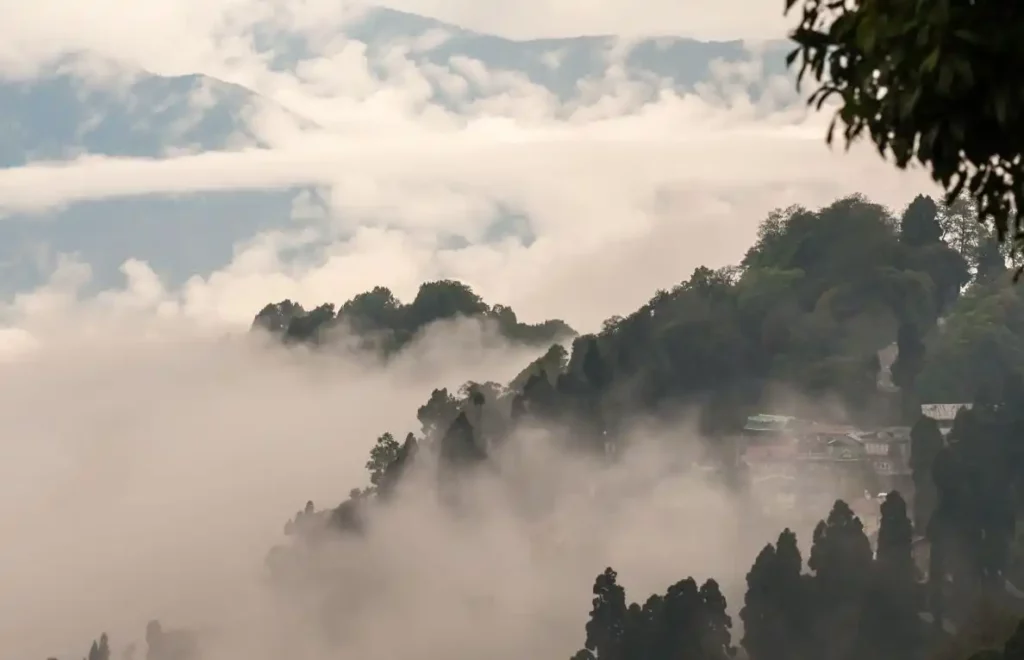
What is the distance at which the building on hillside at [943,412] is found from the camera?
93438 mm

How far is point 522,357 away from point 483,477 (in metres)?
42.9

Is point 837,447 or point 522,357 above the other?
point 522,357

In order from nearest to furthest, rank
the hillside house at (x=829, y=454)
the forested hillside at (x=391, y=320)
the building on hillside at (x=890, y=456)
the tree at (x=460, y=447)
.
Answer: the building on hillside at (x=890, y=456), the hillside house at (x=829, y=454), the tree at (x=460, y=447), the forested hillside at (x=391, y=320)

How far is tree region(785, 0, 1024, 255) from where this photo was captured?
399 inches

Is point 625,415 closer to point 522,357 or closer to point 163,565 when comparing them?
point 522,357

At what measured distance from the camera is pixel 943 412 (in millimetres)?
96188

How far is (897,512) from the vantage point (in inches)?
2918

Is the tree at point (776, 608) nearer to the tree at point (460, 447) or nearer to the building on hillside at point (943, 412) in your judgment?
the building on hillside at point (943, 412)

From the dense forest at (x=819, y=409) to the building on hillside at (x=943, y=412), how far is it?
81cm

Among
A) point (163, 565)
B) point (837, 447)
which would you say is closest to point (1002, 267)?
point (837, 447)

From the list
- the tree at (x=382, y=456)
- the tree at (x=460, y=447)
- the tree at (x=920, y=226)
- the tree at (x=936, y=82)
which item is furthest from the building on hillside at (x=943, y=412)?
the tree at (x=936, y=82)

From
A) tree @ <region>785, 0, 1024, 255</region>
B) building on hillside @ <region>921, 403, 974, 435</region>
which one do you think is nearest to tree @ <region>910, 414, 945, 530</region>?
building on hillside @ <region>921, 403, 974, 435</region>

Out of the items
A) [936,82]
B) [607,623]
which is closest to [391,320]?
[607,623]

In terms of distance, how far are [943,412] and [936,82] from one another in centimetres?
9017
